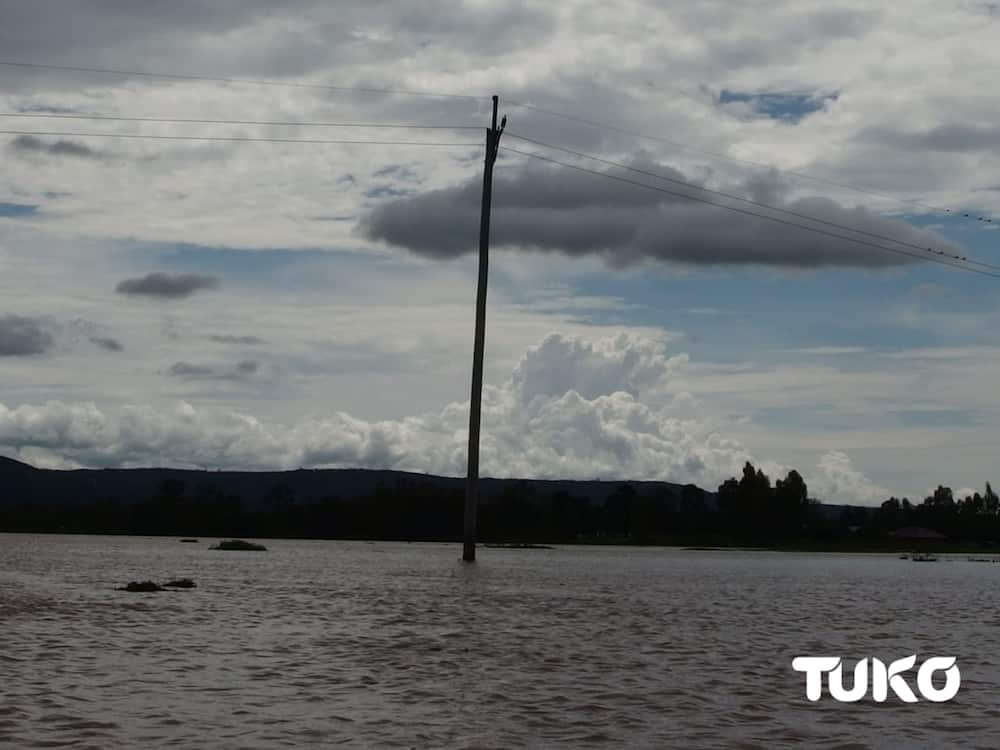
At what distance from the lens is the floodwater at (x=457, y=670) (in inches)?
845

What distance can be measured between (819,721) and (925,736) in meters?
1.91

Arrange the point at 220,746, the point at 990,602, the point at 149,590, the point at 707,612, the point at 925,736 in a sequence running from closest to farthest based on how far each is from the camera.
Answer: the point at 220,746, the point at 925,736, the point at 707,612, the point at 149,590, the point at 990,602

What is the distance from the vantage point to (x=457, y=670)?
2989 centimetres

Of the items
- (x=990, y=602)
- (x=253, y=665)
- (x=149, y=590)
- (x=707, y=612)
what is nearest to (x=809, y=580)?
(x=990, y=602)

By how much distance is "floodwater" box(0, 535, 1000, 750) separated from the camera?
21469 millimetres

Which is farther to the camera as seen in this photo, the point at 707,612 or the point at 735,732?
the point at 707,612

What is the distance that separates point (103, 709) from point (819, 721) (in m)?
12.1

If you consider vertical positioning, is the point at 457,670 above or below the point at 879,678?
below

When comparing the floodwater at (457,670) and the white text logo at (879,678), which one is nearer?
the floodwater at (457,670)

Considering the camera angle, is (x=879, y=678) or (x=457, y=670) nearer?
(x=457, y=670)

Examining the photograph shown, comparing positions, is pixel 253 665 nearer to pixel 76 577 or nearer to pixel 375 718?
pixel 375 718

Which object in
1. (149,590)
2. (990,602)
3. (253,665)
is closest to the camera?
(253,665)

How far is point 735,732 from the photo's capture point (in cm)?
2205

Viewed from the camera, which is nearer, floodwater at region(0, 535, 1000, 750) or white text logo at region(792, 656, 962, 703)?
floodwater at region(0, 535, 1000, 750)
